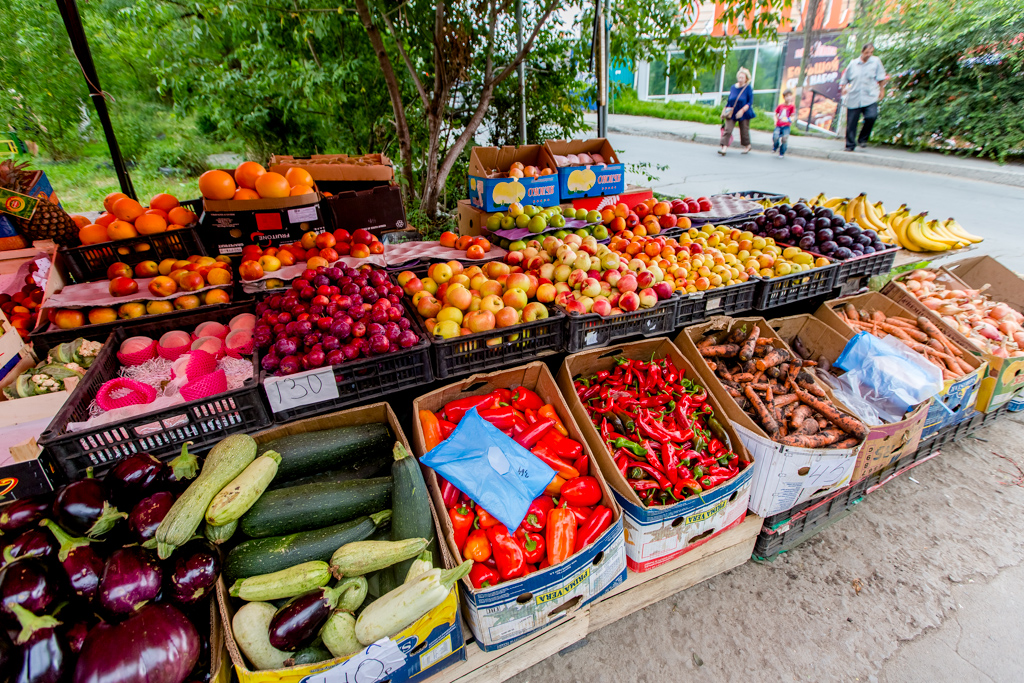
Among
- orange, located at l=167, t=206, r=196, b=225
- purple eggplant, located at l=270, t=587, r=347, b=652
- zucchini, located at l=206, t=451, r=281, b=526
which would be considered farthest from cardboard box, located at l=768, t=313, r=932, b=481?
orange, located at l=167, t=206, r=196, b=225

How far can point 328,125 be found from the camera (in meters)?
7.93

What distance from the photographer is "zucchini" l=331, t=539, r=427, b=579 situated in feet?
5.07

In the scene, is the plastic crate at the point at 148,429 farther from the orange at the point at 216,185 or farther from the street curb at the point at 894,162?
the street curb at the point at 894,162

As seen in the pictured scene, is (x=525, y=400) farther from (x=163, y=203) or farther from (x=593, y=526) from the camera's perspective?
(x=163, y=203)

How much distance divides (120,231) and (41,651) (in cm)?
265

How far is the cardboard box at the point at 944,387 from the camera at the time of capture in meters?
2.82

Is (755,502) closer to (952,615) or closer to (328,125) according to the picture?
(952,615)

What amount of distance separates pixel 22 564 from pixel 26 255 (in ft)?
8.92

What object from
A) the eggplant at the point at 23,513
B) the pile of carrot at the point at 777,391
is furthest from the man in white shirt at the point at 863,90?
the eggplant at the point at 23,513

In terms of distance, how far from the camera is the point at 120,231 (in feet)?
9.91

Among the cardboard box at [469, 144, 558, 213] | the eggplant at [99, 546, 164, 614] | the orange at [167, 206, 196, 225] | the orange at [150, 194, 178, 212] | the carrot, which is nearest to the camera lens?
the eggplant at [99, 546, 164, 614]

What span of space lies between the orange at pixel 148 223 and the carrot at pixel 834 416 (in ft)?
13.6

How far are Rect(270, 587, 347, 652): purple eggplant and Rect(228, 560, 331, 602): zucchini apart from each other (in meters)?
0.03

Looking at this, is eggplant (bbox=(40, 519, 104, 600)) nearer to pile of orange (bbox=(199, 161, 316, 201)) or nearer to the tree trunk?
pile of orange (bbox=(199, 161, 316, 201))
